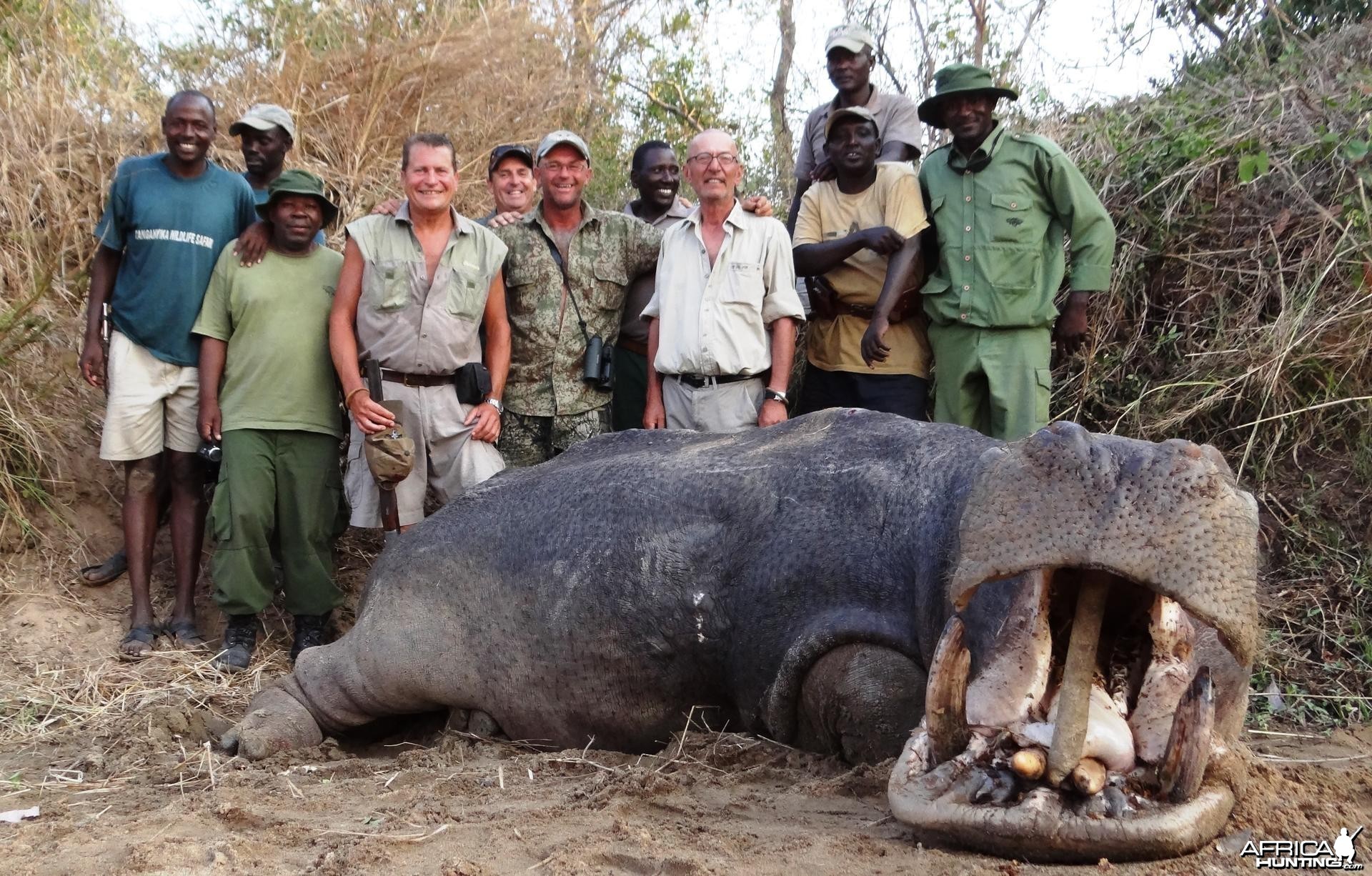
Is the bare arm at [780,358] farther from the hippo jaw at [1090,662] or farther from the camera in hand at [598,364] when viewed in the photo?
the hippo jaw at [1090,662]

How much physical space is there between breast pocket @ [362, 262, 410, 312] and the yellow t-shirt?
1.70 meters

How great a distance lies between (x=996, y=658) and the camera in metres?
2.77

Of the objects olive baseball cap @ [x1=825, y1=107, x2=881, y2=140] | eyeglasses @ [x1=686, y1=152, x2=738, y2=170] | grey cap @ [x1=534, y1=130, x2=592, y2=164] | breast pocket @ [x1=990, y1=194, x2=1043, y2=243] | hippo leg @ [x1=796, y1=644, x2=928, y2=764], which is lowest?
hippo leg @ [x1=796, y1=644, x2=928, y2=764]

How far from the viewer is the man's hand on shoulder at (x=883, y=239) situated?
17.7ft

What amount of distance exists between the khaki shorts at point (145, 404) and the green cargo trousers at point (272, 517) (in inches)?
11.6

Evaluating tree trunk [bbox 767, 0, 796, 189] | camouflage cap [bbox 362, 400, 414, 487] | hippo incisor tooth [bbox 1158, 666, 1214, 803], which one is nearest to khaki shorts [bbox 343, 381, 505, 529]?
camouflage cap [bbox 362, 400, 414, 487]

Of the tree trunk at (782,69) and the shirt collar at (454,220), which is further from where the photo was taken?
the tree trunk at (782,69)

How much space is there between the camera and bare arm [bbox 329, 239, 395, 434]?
513 centimetres

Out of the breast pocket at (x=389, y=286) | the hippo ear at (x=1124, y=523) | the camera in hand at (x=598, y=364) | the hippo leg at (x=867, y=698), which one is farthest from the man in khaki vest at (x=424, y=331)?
the hippo ear at (x=1124, y=523)

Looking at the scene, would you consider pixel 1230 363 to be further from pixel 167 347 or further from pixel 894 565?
pixel 167 347

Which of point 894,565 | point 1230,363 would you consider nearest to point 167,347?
point 894,565

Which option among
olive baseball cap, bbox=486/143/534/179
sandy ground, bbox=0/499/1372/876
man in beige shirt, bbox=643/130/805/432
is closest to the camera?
sandy ground, bbox=0/499/1372/876

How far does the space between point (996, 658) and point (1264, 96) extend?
4298 mm

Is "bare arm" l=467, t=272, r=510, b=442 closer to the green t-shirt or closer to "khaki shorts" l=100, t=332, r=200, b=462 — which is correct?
the green t-shirt
